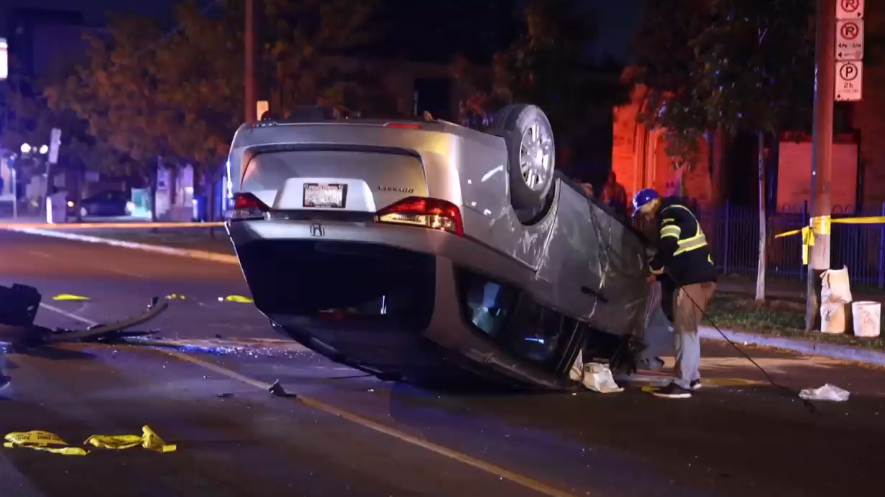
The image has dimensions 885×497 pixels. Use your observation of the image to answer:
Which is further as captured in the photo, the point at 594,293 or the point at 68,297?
the point at 68,297

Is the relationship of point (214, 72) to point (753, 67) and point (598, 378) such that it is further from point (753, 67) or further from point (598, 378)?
point (598, 378)

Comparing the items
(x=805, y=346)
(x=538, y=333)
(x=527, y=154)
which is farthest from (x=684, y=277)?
(x=805, y=346)

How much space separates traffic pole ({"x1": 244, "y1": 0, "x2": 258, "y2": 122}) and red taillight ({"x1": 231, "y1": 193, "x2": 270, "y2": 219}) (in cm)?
1561

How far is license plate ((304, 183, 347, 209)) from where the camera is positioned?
28.2 feet

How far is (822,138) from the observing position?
1439 cm

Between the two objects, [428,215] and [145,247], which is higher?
[428,215]

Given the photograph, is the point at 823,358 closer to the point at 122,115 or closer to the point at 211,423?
the point at 211,423

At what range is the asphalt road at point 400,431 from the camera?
701cm

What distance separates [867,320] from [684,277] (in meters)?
4.43

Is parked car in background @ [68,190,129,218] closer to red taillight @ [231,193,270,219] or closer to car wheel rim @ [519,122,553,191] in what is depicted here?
red taillight @ [231,193,270,219]

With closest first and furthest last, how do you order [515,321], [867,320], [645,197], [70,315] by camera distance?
[515,321]
[645,197]
[867,320]
[70,315]

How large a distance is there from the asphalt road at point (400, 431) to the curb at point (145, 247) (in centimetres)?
1513

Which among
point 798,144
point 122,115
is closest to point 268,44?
point 122,115

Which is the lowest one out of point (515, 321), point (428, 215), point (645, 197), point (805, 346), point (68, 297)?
point (805, 346)
